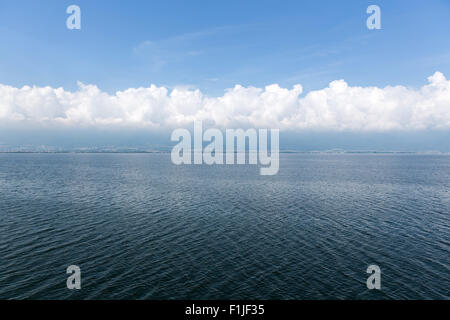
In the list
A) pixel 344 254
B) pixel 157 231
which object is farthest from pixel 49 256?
pixel 344 254

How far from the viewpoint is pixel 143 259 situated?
39.1 meters

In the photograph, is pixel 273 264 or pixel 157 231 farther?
pixel 157 231

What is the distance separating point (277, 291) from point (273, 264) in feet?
22.0

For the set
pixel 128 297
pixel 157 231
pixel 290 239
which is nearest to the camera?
pixel 128 297

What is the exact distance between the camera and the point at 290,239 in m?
47.7

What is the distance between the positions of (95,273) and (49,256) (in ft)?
34.5

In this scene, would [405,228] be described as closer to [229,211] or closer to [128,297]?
[229,211]

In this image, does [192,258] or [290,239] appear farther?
[290,239]

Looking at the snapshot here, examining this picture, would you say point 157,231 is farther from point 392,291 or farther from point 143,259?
point 392,291

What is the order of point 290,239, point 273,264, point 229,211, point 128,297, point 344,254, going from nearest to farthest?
1. point 128,297
2. point 273,264
3. point 344,254
4. point 290,239
5. point 229,211
